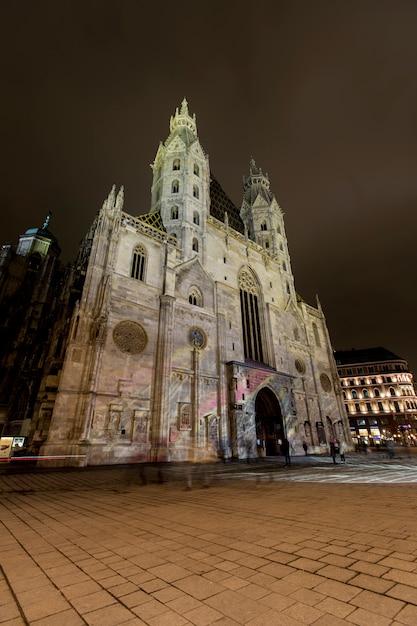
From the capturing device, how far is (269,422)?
86.9ft

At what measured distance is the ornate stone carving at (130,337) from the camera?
18953mm

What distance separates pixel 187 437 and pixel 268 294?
18215mm

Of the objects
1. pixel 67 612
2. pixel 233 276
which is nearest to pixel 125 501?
pixel 67 612

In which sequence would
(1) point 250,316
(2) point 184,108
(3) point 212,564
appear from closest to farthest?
1. (3) point 212,564
2. (1) point 250,316
3. (2) point 184,108

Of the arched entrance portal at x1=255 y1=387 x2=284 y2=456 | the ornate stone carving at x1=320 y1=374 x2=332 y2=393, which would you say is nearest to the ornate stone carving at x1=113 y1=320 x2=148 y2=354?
the arched entrance portal at x1=255 y1=387 x2=284 y2=456

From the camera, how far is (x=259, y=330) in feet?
99.2

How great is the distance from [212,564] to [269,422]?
2556 centimetres

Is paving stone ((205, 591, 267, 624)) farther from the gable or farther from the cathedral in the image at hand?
the gable

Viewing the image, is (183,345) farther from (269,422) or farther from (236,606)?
(236,606)

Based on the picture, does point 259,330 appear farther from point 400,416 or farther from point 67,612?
point 400,416

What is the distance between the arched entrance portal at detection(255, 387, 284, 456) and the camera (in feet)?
84.1

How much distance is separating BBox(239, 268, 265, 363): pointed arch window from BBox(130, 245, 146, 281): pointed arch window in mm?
11313

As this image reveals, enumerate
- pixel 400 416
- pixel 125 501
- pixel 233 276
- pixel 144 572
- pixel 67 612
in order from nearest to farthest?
pixel 67 612, pixel 144 572, pixel 125 501, pixel 233 276, pixel 400 416

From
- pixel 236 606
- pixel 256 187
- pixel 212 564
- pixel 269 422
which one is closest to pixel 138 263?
pixel 269 422
